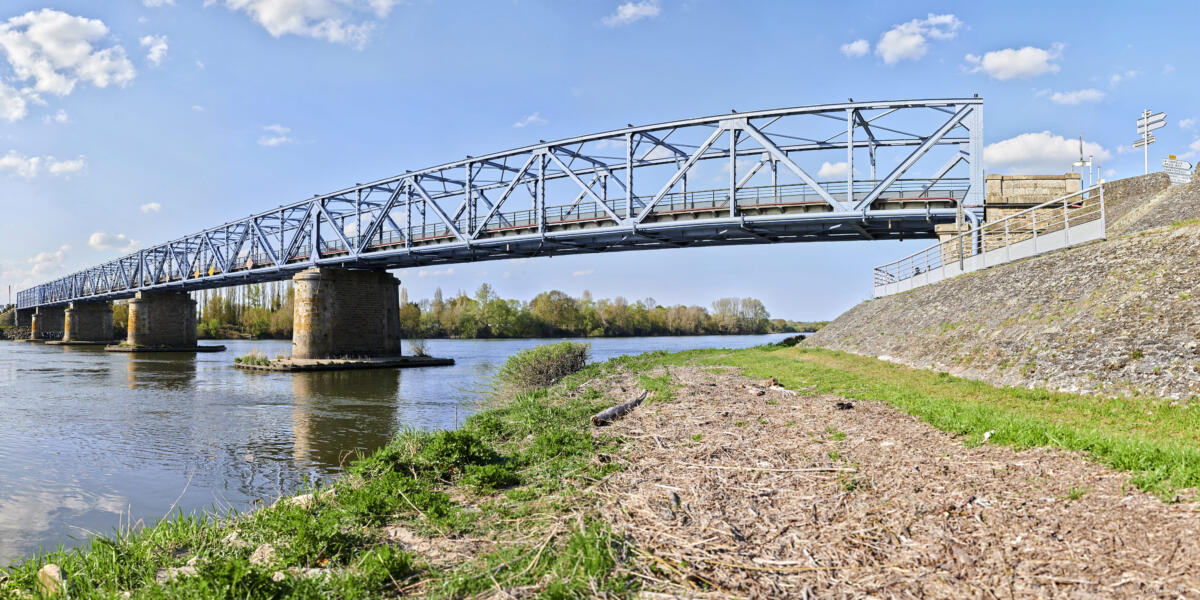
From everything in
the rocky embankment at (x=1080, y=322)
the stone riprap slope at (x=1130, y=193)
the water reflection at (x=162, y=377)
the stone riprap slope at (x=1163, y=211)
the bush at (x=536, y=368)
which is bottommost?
the water reflection at (x=162, y=377)

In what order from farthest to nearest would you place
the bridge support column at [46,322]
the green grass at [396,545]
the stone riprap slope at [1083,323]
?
the bridge support column at [46,322] < the stone riprap slope at [1083,323] < the green grass at [396,545]

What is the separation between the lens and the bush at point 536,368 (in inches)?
939

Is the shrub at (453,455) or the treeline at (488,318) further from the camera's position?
the treeline at (488,318)

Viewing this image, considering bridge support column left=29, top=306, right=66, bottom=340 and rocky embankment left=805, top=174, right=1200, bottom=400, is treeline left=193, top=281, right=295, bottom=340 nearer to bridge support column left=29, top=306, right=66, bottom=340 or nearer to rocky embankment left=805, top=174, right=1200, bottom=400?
bridge support column left=29, top=306, right=66, bottom=340

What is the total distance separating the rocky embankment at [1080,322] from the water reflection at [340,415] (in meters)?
14.1

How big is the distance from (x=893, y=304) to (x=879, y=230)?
1286cm

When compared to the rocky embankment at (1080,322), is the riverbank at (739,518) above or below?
below

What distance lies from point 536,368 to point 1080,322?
17.2 meters

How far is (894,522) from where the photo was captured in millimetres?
5344

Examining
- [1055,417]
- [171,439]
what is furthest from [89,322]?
[1055,417]

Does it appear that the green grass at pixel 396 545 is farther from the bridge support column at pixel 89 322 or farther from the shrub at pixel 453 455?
the bridge support column at pixel 89 322

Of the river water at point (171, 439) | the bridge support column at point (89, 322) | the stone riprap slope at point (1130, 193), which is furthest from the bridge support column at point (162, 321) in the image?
the stone riprap slope at point (1130, 193)

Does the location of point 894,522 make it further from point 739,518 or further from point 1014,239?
point 1014,239

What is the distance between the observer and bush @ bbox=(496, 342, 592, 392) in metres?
23.9
